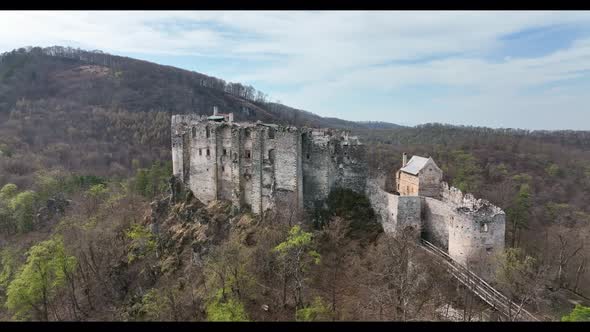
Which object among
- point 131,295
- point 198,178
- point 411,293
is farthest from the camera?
point 198,178

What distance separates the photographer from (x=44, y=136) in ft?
321

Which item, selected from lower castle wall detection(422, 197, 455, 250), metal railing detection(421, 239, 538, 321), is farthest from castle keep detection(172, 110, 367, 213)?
metal railing detection(421, 239, 538, 321)

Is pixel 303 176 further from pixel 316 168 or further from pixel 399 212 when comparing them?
pixel 399 212

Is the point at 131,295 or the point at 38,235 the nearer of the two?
the point at 131,295

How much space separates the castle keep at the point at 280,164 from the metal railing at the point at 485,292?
11.1 meters

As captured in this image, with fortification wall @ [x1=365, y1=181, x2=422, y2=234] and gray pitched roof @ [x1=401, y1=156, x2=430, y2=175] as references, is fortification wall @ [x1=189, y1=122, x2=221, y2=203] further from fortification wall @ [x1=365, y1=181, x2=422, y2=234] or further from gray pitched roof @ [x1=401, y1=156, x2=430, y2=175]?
gray pitched roof @ [x1=401, y1=156, x2=430, y2=175]

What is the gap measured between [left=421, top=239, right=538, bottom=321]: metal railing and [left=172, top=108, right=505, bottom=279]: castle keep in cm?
310

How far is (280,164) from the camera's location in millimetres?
36531

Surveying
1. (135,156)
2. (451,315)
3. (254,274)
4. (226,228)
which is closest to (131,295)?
(226,228)

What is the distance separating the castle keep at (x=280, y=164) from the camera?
1432 inches

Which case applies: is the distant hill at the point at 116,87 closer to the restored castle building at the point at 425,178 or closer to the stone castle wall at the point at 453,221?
the restored castle building at the point at 425,178

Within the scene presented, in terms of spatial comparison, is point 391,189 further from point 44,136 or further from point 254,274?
point 44,136

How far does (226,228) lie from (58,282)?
13.9 meters

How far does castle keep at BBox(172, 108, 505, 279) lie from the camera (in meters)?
34.8
